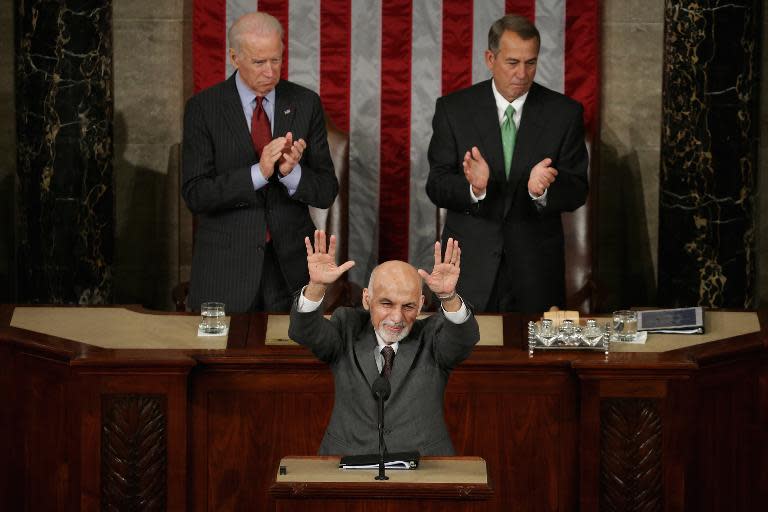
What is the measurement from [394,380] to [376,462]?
58 cm

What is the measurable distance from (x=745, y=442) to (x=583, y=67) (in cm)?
264

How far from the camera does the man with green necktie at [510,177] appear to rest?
605 centimetres

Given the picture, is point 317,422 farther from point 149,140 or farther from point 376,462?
point 149,140

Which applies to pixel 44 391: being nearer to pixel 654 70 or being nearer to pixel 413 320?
pixel 413 320

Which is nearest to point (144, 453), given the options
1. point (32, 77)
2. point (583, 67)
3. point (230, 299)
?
point (230, 299)

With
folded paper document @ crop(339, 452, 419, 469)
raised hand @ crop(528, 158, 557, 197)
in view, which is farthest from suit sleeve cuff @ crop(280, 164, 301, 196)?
folded paper document @ crop(339, 452, 419, 469)

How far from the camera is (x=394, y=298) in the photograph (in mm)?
4457

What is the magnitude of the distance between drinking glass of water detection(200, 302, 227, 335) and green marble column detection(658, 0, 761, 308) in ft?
8.73

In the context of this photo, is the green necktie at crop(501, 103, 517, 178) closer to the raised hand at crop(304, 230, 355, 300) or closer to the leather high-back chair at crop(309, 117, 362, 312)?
the leather high-back chair at crop(309, 117, 362, 312)

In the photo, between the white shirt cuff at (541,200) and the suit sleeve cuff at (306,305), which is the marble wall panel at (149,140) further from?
the suit sleeve cuff at (306,305)

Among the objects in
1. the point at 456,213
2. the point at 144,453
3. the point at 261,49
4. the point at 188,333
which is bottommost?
the point at 144,453

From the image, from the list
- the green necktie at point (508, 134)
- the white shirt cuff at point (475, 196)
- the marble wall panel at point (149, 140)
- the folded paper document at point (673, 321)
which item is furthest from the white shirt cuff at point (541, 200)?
the marble wall panel at point (149, 140)

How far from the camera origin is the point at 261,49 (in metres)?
5.85

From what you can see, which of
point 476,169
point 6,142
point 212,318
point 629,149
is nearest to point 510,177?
point 476,169
